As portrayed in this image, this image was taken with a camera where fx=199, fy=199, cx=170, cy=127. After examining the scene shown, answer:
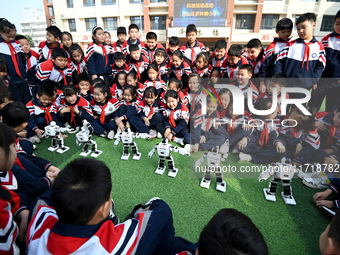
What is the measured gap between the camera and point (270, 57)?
3562 mm

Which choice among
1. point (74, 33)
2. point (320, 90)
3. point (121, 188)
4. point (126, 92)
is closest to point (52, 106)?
point (126, 92)

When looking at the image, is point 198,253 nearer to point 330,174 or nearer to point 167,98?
point 330,174

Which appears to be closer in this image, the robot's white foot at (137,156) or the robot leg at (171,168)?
the robot leg at (171,168)

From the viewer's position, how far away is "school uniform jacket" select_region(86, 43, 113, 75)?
469cm

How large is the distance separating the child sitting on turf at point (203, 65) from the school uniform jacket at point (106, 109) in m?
1.90

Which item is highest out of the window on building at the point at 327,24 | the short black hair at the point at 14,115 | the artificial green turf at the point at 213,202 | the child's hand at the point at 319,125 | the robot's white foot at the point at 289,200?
the window on building at the point at 327,24

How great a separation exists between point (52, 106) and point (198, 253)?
12.9 ft

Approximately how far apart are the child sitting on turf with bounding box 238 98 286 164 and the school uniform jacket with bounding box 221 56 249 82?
94cm

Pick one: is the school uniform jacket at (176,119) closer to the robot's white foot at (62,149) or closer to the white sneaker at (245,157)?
the white sneaker at (245,157)

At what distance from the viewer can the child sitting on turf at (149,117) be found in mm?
3797

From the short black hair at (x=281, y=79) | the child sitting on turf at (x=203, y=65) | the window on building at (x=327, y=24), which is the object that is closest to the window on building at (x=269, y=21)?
the window on building at (x=327, y=24)

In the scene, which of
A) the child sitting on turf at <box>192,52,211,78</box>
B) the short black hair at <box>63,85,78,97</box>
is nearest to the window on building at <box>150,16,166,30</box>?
the child sitting on turf at <box>192,52,211,78</box>

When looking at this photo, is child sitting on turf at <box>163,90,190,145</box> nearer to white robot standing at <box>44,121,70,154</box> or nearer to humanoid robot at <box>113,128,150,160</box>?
humanoid robot at <box>113,128,150,160</box>

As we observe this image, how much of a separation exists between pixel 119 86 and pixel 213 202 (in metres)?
3.41
